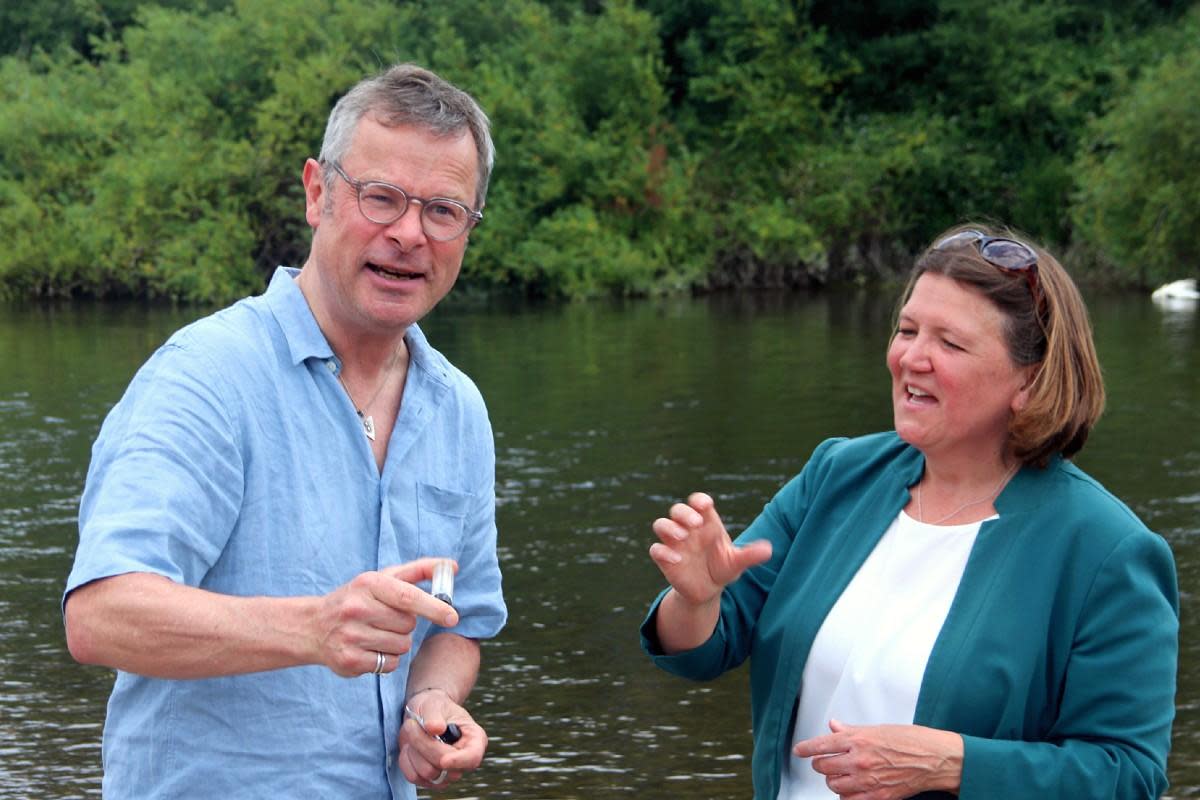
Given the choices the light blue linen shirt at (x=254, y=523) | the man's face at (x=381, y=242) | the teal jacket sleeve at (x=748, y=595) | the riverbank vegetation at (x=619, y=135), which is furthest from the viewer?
the riverbank vegetation at (x=619, y=135)

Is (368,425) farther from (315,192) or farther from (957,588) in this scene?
(957,588)

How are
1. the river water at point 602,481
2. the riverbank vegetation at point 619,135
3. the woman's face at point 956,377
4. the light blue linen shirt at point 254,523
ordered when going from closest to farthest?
the light blue linen shirt at point 254,523 → the woman's face at point 956,377 → the river water at point 602,481 → the riverbank vegetation at point 619,135

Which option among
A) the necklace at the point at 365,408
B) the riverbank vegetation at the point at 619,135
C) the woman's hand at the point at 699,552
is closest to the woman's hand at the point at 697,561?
the woman's hand at the point at 699,552

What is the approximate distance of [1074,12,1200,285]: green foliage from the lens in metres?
28.3

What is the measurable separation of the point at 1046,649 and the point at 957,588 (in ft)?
0.62

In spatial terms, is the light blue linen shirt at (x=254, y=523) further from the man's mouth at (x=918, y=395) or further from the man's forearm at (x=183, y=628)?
the man's mouth at (x=918, y=395)

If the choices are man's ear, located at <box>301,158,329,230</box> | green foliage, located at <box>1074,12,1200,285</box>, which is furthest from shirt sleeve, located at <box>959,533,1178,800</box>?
green foliage, located at <box>1074,12,1200,285</box>

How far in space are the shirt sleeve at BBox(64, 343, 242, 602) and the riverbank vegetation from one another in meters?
32.4

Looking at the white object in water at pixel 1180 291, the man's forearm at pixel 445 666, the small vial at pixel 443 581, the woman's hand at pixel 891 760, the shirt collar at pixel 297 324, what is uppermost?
the shirt collar at pixel 297 324

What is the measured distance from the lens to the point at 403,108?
289 centimetres

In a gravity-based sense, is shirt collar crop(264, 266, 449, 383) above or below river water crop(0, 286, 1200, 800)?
above

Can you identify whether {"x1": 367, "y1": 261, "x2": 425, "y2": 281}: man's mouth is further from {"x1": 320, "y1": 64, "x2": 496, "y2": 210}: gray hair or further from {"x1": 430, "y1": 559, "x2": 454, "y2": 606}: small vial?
{"x1": 430, "y1": 559, "x2": 454, "y2": 606}: small vial

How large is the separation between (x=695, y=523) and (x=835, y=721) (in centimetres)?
41

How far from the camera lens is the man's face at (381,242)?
288cm
